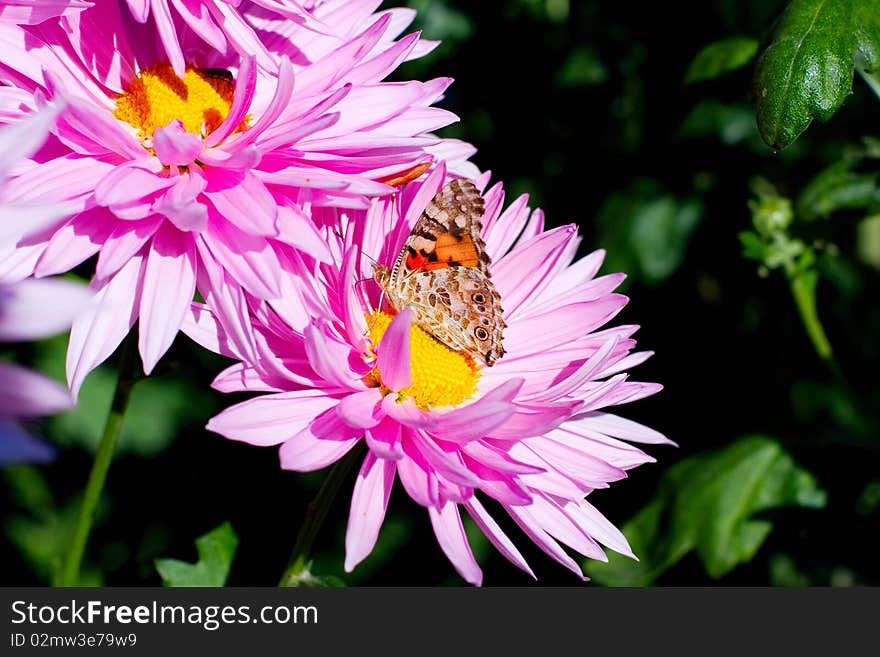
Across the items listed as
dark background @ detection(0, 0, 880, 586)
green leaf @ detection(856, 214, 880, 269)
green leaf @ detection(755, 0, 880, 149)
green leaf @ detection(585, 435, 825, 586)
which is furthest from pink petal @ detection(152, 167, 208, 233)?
green leaf @ detection(856, 214, 880, 269)

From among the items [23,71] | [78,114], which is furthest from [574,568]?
[23,71]

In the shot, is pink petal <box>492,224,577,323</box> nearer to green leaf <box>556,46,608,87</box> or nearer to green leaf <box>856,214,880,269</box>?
green leaf <box>556,46,608,87</box>

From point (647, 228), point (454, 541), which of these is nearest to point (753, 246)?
point (647, 228)

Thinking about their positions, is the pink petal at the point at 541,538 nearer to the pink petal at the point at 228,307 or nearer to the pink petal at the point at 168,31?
the pink petal at the point at 228,307

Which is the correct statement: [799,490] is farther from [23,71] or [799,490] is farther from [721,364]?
[23,71]

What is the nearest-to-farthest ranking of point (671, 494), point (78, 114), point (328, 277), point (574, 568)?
point (78, 114) → point (574, 568) → point (328, 277) → point (671, 494)

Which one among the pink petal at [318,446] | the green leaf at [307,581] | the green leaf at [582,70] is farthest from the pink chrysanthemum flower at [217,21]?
the green leaf at [582,70]

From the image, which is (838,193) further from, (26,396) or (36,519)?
(36,519)
